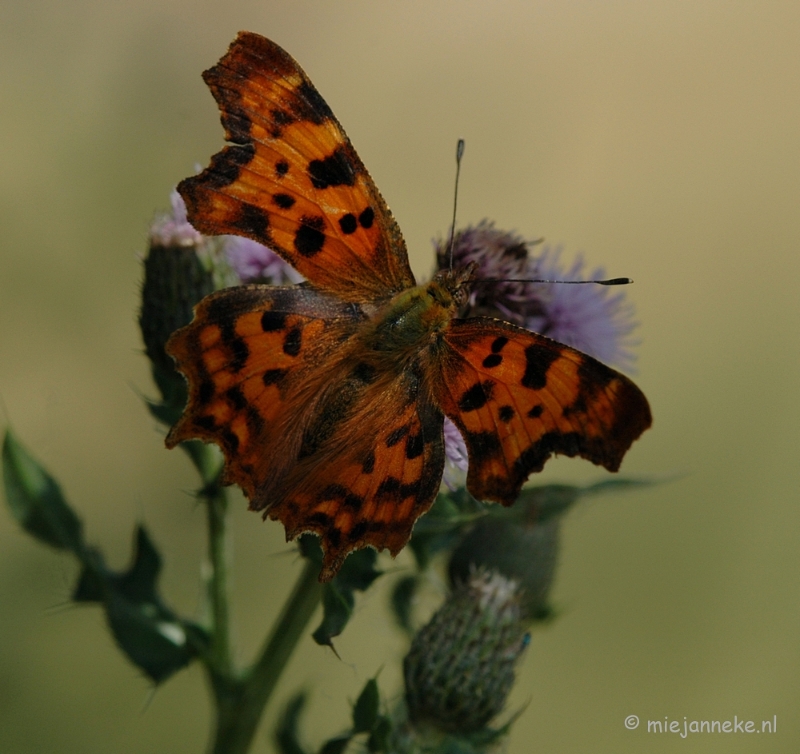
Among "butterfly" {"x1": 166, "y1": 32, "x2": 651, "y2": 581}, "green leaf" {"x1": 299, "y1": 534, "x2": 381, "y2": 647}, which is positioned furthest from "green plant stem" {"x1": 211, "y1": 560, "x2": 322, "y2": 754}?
"butterfly" {"x1": 166, "y1": 32, "x2": 651, "y2": 581}

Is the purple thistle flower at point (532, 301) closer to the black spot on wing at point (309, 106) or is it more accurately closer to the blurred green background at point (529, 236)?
the black spot on wing at point (309, 106)

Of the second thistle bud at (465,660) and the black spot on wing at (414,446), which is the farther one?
the second thistle bud at (465,660)

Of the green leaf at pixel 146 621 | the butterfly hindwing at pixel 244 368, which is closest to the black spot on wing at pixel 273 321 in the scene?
the butterfly hindwing at pixel 244 368

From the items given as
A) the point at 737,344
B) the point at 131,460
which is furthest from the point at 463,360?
the point at 737,344

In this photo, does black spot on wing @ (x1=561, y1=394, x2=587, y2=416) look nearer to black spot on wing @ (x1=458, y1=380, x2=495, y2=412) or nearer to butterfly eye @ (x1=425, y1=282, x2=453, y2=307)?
black spot on wing @ (x1=458, y1=380, x2=495, y2=412)

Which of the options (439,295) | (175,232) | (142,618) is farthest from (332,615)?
(175,232)
